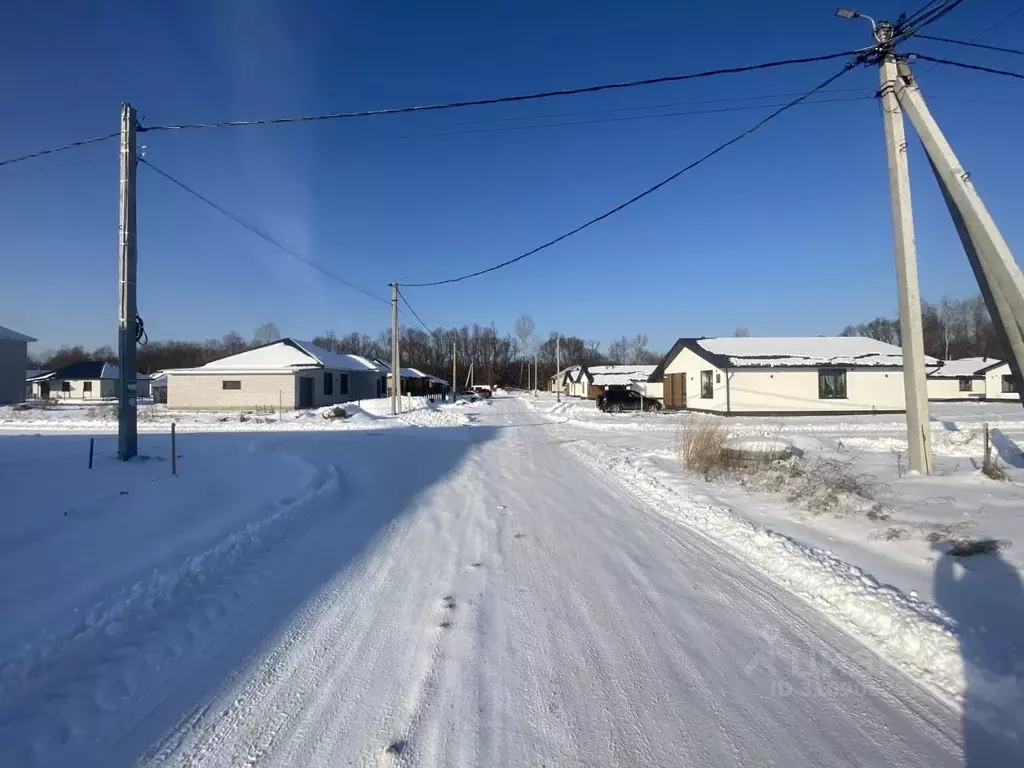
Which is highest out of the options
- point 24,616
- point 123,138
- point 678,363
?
point 123,138

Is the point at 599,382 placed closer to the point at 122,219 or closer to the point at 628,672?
the point at 122,219

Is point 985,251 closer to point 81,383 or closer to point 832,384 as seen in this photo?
point 832,384

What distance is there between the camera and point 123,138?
10.8m

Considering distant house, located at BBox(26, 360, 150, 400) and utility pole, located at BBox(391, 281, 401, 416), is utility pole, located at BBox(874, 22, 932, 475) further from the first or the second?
distant house, located at BBox(26, 360, 150, 400)

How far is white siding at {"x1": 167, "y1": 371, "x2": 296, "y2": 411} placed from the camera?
36.5 m

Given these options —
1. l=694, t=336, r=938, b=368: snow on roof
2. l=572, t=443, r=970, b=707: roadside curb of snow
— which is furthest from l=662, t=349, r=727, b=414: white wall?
l=572, t=443, r=970, b=707: roadside curb of snow

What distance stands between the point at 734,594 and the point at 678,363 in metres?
35.0

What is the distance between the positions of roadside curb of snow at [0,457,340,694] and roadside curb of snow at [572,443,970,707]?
17.7 feet

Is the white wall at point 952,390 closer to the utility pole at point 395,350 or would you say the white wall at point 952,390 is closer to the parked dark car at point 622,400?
the parked dark car at point 622,400

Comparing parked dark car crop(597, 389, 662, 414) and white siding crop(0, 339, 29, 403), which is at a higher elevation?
white siding crop(0, 339, 29, 403)

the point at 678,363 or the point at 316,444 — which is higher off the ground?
the point at 678,363

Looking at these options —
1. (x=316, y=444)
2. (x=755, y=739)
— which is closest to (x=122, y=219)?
(x=316, y=444)

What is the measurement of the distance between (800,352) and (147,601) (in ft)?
116

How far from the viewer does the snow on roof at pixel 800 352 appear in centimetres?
3147
